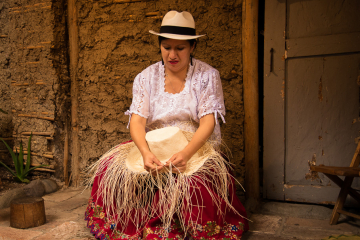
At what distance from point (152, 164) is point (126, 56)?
164cm

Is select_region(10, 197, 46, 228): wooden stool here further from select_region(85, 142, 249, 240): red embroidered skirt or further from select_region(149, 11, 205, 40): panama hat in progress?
select_region(149, 11, 205, 40): panama hat in progress

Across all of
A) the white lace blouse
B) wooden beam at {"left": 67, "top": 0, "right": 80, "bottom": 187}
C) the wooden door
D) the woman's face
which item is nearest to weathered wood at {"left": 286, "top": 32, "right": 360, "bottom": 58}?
the wooden door

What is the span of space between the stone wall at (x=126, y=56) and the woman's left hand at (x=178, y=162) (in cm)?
110

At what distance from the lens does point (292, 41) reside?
2754 millimetres

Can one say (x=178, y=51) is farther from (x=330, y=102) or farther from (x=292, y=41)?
(x=330, y=102)

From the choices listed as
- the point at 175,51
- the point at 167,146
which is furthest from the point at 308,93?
the point at 167,146

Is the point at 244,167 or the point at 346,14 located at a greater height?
the point at 346,14

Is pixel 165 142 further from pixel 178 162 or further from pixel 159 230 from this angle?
pixel 159 230

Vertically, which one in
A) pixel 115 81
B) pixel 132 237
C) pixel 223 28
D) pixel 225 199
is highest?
pixel 223 28

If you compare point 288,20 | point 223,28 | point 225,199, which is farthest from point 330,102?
point 225,199

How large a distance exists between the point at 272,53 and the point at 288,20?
317 mm

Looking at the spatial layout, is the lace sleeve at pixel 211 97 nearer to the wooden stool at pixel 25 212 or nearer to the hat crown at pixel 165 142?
the hat crown at pixel 165 142

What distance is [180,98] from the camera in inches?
89.8

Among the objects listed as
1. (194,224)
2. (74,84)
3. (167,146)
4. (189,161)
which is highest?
(74,84)
